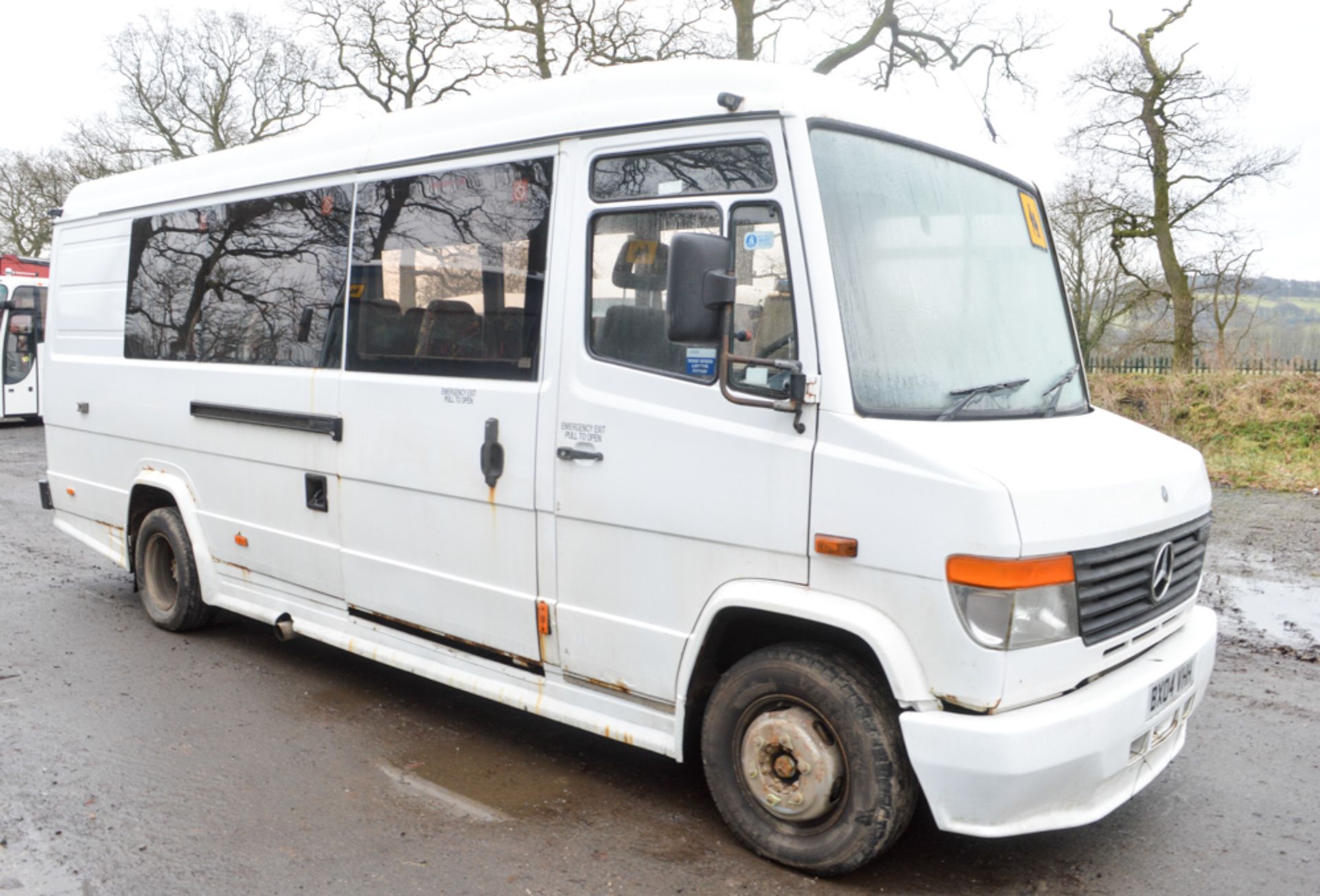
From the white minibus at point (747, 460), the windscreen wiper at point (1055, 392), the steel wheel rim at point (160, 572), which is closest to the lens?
the white minibus at point (747, 460)

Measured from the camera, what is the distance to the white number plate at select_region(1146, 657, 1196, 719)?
3.71 meters

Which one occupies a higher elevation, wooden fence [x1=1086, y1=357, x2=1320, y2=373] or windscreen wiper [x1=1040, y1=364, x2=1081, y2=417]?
wooden fence [x1=1086, y1=357, x2=1320, y2=373]

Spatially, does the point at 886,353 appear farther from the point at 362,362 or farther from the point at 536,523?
the point at 362,362

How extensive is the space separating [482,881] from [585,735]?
4.97ft

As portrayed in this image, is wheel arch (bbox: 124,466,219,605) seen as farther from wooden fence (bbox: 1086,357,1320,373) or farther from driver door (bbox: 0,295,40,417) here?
driver door (bbox: 0,295,40,417)

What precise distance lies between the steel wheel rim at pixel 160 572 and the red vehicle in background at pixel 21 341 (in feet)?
63.2

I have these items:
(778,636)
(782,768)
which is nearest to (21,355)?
(778,636)

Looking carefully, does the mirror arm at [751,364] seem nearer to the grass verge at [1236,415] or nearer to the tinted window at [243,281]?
the tinted window at [243,281]

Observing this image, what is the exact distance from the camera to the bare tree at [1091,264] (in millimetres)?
25141

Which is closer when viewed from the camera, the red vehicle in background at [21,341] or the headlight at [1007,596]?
the headlight at [1007,596]

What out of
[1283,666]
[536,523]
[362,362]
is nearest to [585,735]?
[536,523]

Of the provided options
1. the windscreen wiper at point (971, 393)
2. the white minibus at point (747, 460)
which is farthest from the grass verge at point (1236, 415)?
the white minibus at point (747, 460)

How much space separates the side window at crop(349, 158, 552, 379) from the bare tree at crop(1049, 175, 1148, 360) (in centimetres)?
2091

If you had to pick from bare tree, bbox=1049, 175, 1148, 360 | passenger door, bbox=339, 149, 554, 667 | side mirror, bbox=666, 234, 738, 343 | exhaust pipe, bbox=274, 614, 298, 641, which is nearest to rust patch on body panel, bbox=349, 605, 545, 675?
passenger door, bbox=339, 149, 554, 667
